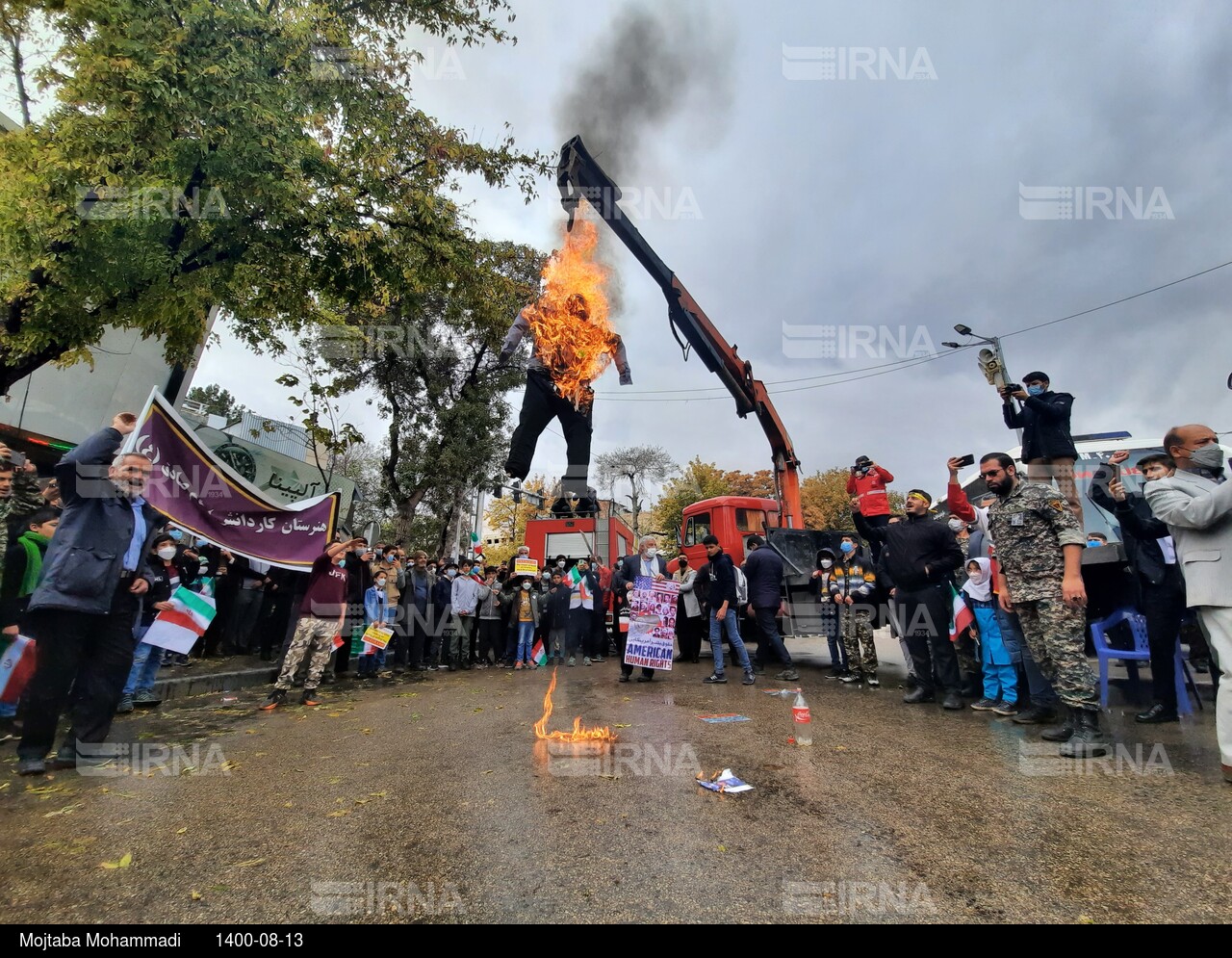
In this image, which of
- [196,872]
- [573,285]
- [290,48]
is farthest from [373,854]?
[573,285]

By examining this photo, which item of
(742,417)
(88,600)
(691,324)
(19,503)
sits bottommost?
(88,600)

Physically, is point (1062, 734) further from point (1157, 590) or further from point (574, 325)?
point (574, 325)

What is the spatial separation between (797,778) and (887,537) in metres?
3.52

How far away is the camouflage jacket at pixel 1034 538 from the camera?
4.38m

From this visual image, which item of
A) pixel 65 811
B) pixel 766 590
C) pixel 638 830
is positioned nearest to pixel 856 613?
pixel 766 590

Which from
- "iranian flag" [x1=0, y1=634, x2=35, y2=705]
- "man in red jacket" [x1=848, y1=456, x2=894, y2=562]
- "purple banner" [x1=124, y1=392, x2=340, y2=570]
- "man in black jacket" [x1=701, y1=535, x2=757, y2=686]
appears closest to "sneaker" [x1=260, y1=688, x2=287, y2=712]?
"purple banner" [x1=124, y1=392, x2=340, y2=570]

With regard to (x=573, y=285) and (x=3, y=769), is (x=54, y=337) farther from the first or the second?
(x=573, y=285)

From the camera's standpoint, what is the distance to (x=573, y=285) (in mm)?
13656

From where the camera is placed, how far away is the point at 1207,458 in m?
3.98

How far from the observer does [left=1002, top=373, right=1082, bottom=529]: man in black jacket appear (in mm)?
5895

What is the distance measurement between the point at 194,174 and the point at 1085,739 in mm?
9689

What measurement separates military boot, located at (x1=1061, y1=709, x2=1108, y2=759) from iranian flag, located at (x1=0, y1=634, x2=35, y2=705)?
7.53 m

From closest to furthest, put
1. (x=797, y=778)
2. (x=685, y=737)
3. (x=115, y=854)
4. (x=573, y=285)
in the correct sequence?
(x=115, y=854), (x=797, y=778), (x=685, y=737), (x=573, y=285)

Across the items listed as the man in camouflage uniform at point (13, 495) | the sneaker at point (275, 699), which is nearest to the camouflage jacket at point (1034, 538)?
the sneaker at point (275, 699)
